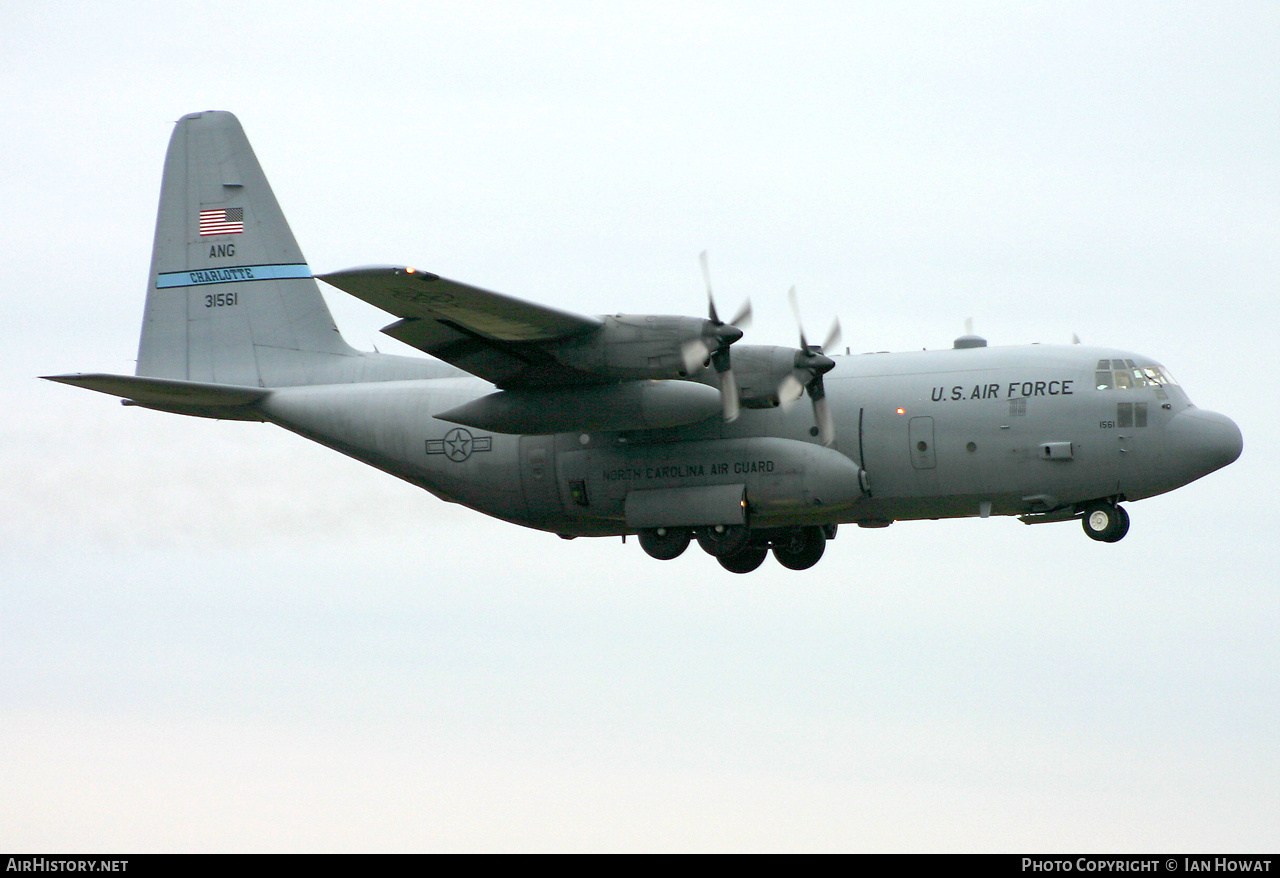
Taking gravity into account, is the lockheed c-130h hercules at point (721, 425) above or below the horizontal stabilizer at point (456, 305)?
below

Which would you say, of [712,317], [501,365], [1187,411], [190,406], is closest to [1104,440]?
[1187,411]

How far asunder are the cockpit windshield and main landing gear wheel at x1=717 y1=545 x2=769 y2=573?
→ 19.4 ft

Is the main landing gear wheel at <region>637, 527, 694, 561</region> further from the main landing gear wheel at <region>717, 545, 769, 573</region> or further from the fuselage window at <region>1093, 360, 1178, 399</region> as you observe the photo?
the fuselage window at <region>1093, 360, 1178, 399</region>

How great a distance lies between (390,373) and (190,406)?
3157 millimetres

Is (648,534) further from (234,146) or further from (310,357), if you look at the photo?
(234,146)

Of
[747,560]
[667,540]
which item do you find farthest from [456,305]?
[747,560]

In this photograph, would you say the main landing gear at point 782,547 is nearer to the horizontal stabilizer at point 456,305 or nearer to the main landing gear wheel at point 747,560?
the main landing gear wheel at point 747,560

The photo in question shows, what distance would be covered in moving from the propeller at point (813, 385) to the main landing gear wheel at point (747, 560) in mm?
3053

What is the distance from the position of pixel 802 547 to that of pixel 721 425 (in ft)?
9.63

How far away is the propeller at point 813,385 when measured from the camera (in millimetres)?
21500

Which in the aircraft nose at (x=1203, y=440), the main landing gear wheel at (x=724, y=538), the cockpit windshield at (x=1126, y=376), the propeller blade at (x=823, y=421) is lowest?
the main landing gear wheel at (x=724, y=538)

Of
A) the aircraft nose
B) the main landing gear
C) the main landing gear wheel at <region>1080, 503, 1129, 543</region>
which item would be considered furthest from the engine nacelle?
the aircraft nose

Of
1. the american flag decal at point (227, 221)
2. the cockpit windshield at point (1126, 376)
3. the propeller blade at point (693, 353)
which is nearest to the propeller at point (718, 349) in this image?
the propeller blade at point (693, 353)

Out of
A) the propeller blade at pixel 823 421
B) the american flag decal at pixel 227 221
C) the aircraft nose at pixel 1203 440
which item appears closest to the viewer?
the aircraft nose at pixel 1203 440
